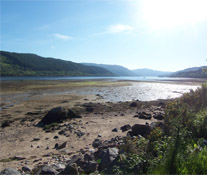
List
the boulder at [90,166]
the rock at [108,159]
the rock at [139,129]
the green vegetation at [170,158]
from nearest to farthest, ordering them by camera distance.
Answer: the green vegetation at [170,158] < the rock at [108,159] < the boulder at [90,166] < the rock at [139,129]

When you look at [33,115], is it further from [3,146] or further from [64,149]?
[64,149]

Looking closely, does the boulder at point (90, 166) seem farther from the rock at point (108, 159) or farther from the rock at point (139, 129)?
the rock at point (139, 129)

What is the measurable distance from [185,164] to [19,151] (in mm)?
9261

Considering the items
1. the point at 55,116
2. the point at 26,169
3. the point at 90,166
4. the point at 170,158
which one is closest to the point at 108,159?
the point at 90,166

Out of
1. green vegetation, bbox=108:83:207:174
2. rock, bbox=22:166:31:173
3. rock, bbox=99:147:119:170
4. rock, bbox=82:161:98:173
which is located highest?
green vegetation, bbox=108:83:207:174

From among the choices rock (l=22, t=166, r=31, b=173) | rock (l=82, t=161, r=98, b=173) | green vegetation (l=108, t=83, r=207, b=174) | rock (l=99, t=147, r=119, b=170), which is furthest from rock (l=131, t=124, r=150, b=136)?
rock (l=22, t=166, r=31, b=173)

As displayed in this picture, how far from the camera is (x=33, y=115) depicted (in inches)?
693

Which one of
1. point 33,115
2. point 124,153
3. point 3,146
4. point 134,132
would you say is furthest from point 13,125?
point 124,153

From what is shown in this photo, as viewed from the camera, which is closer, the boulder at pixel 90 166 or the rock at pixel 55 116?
the boulder at pixel 90 166

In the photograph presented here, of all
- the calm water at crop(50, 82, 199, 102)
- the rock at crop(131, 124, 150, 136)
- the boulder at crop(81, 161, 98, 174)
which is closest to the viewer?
the boulder at crop(81, 161, 98, 174)

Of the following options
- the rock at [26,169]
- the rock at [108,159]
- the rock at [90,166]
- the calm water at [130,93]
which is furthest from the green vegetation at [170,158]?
the calm water at [130,93]

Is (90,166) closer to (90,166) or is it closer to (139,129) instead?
(90,166)

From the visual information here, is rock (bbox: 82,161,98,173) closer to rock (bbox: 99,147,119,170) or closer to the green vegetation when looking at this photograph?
rock (bbox: 99,147,119,170)

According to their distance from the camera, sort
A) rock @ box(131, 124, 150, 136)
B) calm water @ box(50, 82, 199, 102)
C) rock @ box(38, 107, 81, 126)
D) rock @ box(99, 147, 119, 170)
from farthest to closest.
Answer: calm water @ box(50, 82, 199, 102) → rock @ box(38, 107, 81, 126) → rock @ box(131, 124, 150, 136) → rock @ box(99, 147, 119, 170)
